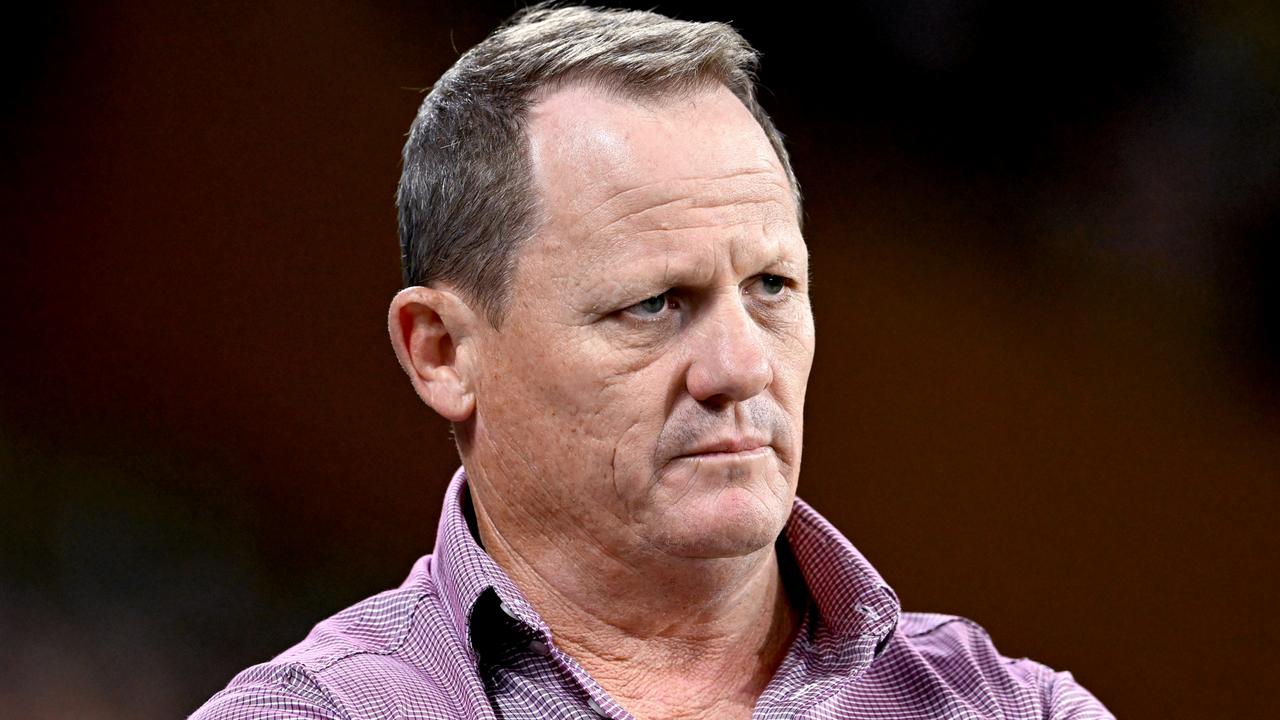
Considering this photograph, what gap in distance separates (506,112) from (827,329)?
144cm

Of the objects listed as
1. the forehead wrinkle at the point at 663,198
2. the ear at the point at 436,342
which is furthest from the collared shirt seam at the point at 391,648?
the forehead wrinkle at the point at 663,198

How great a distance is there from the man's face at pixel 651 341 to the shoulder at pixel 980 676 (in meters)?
0.29

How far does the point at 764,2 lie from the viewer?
9.87ft

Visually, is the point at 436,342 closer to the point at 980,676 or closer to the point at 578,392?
the point at 578,392

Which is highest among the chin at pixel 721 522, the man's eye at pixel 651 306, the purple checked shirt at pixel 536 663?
the man's eye at pixel 651 306

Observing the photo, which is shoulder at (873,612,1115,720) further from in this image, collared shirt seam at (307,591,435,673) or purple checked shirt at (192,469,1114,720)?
collared shirt seam at (307,591,435,673)

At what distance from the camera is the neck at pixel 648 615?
167 centimetres

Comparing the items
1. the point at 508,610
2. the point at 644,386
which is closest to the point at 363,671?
the point at 508,610

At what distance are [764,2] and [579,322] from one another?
1572 mm

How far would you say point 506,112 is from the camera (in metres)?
1.74

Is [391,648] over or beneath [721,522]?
beneath

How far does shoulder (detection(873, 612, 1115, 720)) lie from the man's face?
0.29m

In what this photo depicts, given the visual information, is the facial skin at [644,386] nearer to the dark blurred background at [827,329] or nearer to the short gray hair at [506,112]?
the short gray hair at [506,112]

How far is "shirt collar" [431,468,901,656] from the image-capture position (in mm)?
1634
